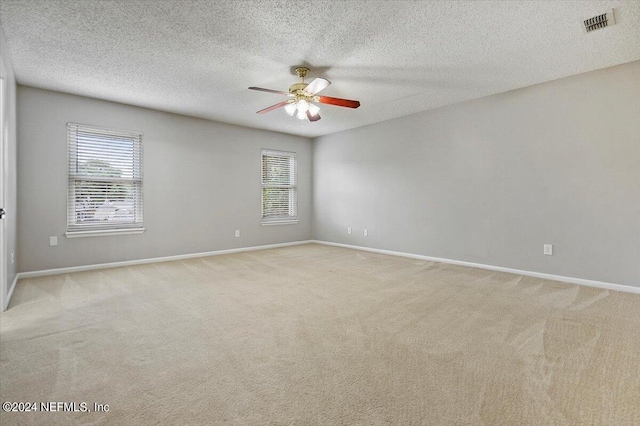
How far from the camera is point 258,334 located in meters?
2.29

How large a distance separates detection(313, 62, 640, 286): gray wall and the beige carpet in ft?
2.00

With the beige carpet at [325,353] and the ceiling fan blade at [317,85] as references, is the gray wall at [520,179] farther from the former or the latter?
the ceiling fan blade at [317,85]

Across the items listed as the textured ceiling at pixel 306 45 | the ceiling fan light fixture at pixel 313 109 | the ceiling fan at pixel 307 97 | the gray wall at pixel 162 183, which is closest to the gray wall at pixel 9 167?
the textured ceiling at pixel 306 45

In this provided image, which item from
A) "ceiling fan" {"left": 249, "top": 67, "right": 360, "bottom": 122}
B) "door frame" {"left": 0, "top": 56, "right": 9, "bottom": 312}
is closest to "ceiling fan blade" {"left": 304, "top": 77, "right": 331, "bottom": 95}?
"ceiling fan" {"left": 249, "top": 67, "right": 360, "bottom": 122}

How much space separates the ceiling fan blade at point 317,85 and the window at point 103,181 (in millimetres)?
3164

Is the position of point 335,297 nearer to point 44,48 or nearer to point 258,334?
point 258,334

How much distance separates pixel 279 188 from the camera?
6.76 m

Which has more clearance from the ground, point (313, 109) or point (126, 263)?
point (313, 109)

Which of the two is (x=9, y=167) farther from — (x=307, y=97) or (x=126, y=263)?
(x=307, y=97)

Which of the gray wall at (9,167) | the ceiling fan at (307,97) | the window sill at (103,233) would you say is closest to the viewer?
the gray wall at (9,167)

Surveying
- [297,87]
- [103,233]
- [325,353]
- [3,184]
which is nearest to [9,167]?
[3,184]

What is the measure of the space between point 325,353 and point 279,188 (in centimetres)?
507

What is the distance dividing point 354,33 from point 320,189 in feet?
14.8

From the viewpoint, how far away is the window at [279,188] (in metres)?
6.50
